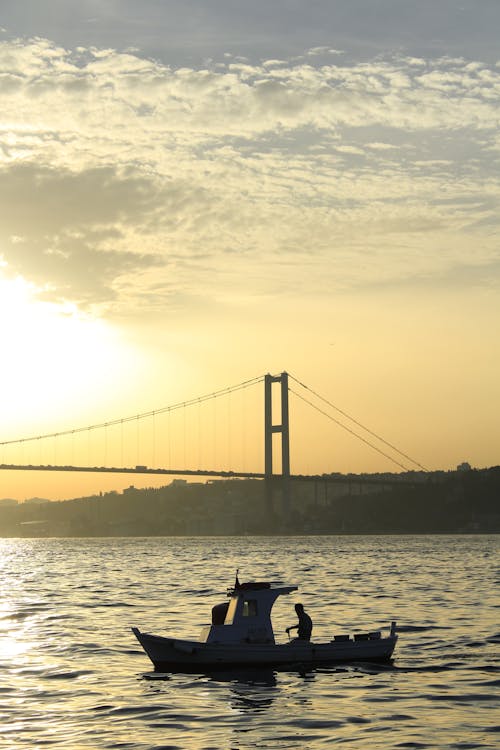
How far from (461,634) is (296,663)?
35.9ft

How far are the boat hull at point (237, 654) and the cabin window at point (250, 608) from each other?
0.84 m

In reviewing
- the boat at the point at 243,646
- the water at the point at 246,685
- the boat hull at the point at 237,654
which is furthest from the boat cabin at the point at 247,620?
the water at the point at 246,685

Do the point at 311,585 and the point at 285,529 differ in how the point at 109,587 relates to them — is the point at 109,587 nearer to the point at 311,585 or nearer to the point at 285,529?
the point at 311,585

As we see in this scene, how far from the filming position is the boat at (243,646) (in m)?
31.9

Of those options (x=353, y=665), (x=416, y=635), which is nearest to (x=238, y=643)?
(x=353, y=665)

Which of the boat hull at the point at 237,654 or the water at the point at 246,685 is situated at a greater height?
the boat hull at the point at 237,654

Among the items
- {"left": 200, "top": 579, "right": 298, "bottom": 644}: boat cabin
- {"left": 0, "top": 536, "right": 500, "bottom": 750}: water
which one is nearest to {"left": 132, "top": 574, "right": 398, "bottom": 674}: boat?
{"left": 200, "top": 579, "right": 298, "bottom": 644}: boat cabin

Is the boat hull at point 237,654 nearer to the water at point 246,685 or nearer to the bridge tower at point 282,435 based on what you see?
the water at point 246,685

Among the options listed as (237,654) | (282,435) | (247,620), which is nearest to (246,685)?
(237,654)

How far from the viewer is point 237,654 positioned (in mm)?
31922

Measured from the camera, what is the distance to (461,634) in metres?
41.4

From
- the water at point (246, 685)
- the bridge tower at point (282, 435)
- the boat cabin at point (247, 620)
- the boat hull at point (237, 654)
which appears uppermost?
the bridge tower at point (282, 435)

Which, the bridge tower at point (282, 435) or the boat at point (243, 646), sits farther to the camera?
the bridge tower at point (282, 435)

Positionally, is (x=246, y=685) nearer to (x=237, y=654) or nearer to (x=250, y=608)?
(x=237, y=654)
